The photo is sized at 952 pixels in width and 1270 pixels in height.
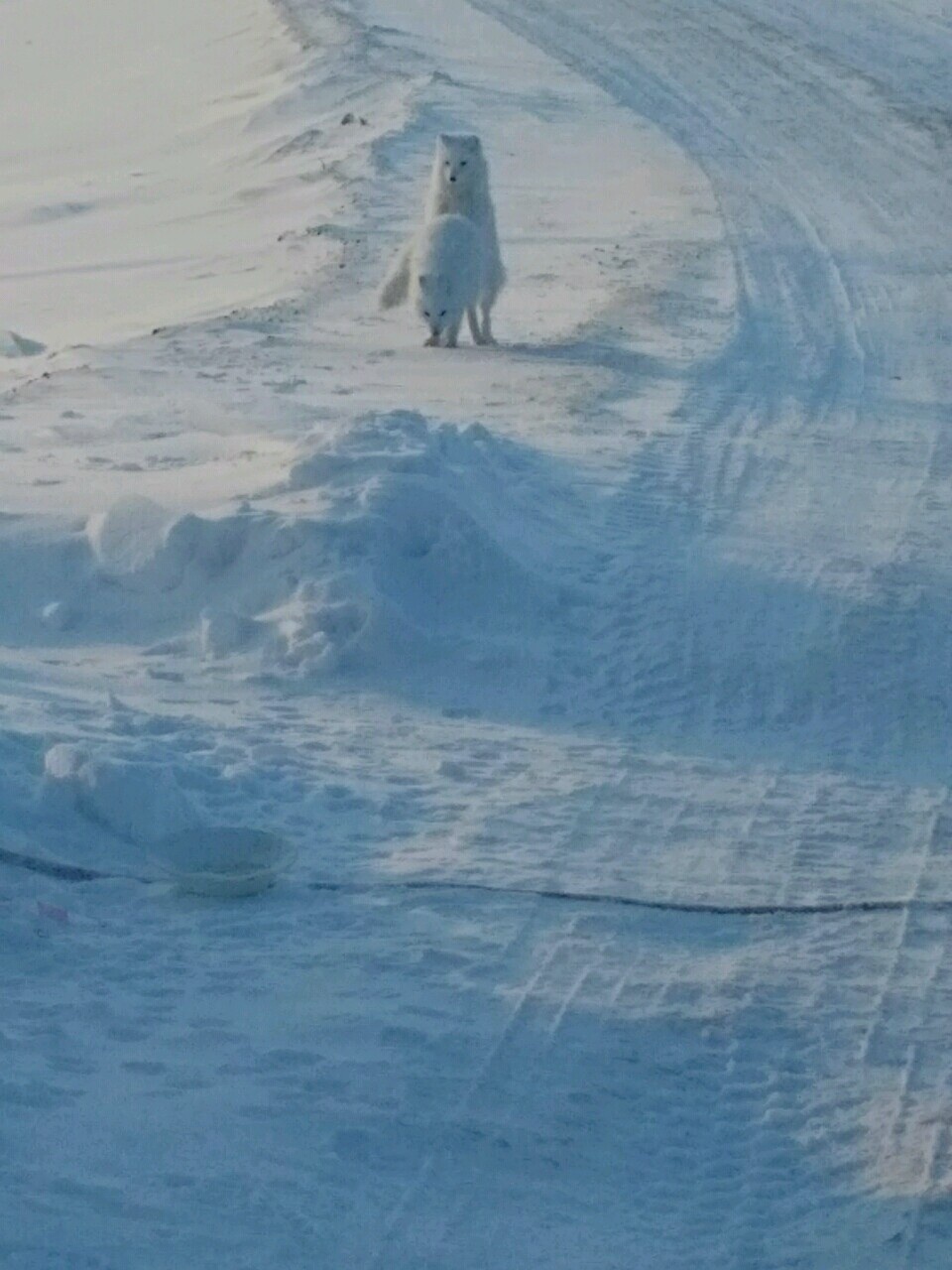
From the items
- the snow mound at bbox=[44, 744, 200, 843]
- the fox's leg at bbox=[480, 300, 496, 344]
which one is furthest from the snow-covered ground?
the fox's leg at bbox=[480, 300, 496, 344]

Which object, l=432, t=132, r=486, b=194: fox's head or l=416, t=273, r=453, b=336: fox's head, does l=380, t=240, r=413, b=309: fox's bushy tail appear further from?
l=416, t=273, r=453, b=336: fox's head

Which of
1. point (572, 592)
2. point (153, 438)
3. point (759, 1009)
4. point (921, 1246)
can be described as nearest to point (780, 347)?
point (153, 438)

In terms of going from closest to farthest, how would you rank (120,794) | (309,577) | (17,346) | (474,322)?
(120,794), (309,577), (474,322), (17,346)

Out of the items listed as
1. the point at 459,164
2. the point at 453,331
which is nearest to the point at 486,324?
the point at 453,331

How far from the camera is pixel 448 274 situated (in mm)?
12094

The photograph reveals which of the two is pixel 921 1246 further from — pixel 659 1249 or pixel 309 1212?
pixel 309 1212

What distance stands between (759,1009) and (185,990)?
4.10ft

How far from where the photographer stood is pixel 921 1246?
Answer: 4250 mm

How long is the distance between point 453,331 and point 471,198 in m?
0.76

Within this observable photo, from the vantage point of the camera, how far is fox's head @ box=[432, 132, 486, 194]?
12312 millimetres

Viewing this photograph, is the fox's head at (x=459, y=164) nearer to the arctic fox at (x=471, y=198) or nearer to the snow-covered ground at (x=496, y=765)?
the arctic fox at (x=471, y=198)

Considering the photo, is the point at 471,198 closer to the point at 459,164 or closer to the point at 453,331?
the point at 459,164

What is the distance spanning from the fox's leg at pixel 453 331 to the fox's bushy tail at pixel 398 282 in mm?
615

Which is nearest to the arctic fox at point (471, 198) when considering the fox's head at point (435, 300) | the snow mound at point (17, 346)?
the fox's head at point (435, 300)
